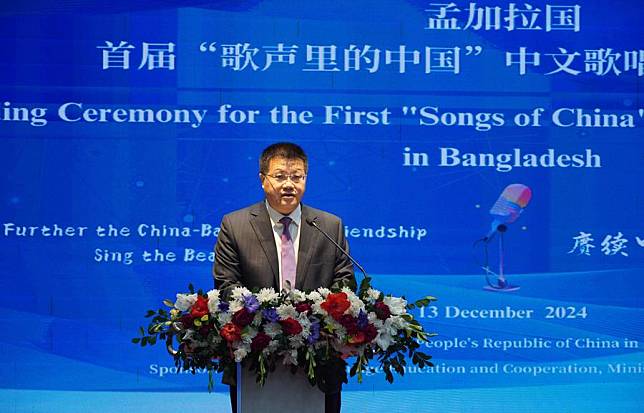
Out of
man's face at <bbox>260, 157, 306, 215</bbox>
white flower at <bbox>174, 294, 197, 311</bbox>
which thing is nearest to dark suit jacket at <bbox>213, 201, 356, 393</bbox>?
man's face at <bbox>260, 157, 306, 215</bbox>

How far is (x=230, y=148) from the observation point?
15.8 feet

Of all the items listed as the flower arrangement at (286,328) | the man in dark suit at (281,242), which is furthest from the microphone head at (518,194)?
the flower arrangement at (286,328)

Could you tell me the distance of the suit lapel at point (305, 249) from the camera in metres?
3.07

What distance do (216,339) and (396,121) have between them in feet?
8.04

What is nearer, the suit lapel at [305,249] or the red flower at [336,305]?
the red flower at [336,305]

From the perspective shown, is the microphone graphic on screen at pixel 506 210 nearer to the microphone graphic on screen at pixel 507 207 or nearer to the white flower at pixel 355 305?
the microphone graphic on screen at pixel 507 207

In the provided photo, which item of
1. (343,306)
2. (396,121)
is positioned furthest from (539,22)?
(343,306)

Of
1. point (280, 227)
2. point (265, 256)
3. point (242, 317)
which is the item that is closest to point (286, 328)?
point (242, 317)

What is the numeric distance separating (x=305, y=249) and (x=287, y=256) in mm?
66

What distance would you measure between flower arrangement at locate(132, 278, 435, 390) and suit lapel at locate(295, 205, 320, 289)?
1.28ft

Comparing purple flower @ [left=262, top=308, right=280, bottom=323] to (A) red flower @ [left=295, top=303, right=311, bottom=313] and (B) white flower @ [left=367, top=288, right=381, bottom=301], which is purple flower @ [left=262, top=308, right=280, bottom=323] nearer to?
(A) red flower @ [left=295, top=303, right=311, bottom=313]

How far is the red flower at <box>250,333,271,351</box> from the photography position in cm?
255

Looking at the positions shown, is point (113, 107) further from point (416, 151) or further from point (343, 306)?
point (343, 306)

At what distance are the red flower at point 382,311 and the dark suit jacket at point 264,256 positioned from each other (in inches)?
15.3
